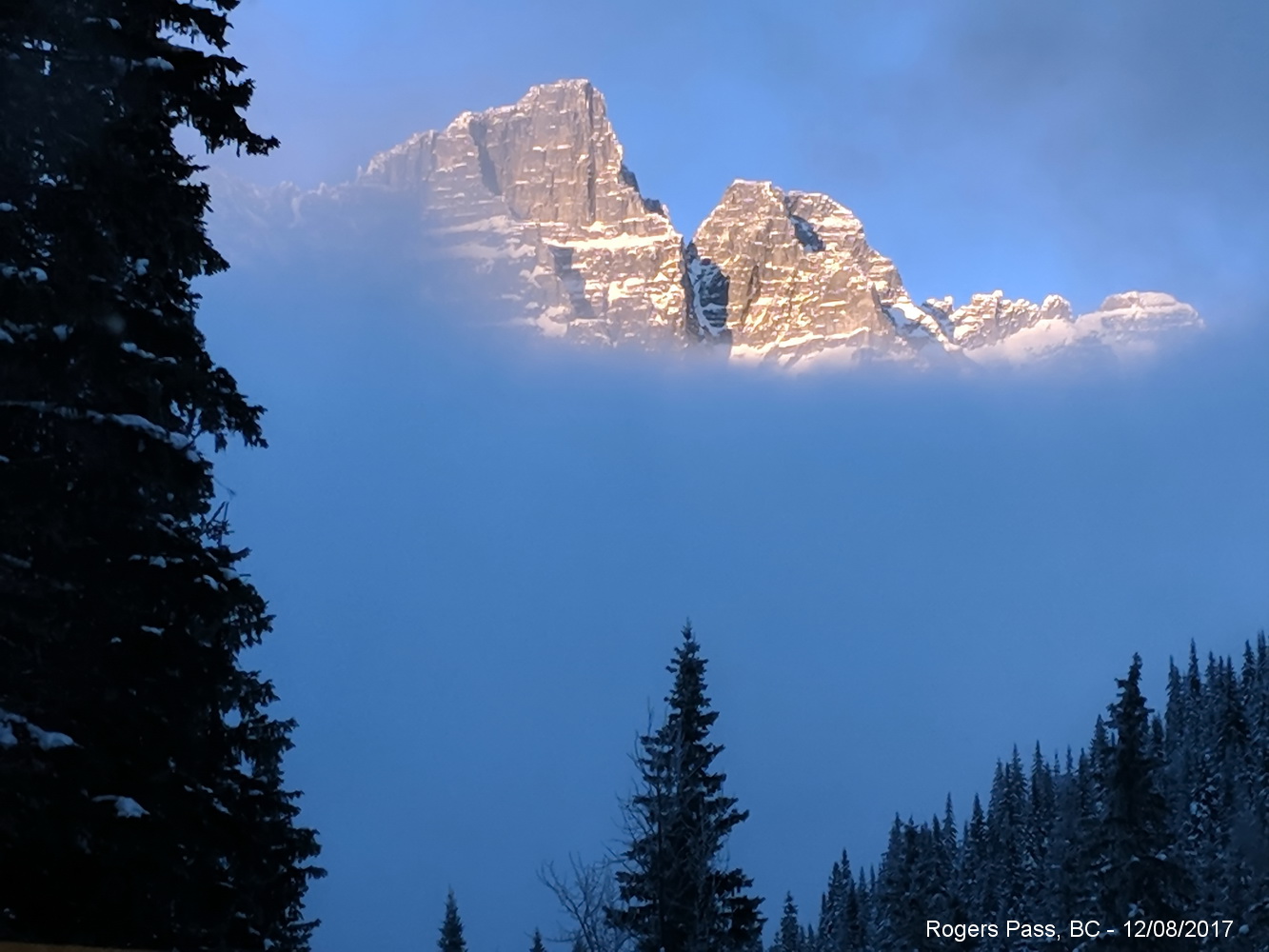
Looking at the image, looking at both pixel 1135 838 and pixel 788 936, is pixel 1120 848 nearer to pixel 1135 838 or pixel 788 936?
pixel 1135 838

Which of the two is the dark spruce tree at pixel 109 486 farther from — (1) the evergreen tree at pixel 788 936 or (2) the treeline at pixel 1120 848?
(1) the evergreen tree at pixel 788 936

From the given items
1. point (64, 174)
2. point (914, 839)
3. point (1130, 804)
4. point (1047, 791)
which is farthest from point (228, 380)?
point (1047, 791)

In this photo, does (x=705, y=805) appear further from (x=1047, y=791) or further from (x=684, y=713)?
(x=1047, y=791)

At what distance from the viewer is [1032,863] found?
63344 mm

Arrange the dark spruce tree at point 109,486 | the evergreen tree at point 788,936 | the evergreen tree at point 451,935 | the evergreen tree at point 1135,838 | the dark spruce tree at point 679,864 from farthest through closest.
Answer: the evergreen tree at point 788,936, the evergreen tree at point 451,935, the evergreen tree at point 1135,838, the dark spruce tree at point 679,864, the dark spruce tree at point 109,486

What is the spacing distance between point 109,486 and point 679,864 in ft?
47.8

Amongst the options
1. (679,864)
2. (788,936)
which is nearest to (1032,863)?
(788,936)

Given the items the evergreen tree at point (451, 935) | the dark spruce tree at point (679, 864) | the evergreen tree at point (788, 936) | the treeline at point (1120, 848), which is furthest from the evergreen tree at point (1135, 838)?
the evergreen tree at point (788, 936)

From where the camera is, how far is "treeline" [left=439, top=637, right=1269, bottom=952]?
72.2ft

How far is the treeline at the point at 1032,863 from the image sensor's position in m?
22.0

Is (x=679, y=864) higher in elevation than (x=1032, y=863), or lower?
lower

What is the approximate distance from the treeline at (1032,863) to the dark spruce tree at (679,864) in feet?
0.11

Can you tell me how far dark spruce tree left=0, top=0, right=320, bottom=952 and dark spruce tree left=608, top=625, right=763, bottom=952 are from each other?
40.0 ft

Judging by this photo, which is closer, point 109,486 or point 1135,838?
point 109,486
